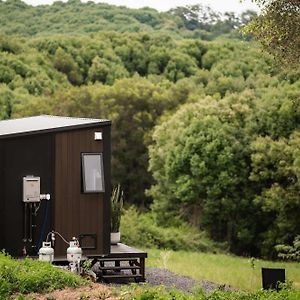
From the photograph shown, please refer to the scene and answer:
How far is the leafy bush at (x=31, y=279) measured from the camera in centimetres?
1065

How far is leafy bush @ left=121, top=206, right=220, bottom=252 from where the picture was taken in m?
26.8

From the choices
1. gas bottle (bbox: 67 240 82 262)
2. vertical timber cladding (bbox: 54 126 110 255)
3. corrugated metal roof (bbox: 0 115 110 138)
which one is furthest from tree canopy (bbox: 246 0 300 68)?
gas bottle (bbox: 67 240 82 262)

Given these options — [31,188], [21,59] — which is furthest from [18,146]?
[21,59]

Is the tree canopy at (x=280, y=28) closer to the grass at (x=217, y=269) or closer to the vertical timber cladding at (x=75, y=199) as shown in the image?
the vertical timber cladding at (x=75, y=199)

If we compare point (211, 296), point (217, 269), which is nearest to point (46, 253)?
point (211, 296)

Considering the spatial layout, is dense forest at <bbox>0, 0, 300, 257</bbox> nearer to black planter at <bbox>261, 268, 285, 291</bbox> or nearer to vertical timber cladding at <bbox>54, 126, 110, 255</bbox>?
vertical timber cladding at <bbox>54, 126, 110, 255</bbox>

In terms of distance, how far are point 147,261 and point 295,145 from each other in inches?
462

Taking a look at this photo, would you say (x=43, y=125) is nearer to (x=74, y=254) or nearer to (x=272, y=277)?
(x=74, y=254)

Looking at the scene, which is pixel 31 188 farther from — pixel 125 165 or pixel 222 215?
pixel 125 165

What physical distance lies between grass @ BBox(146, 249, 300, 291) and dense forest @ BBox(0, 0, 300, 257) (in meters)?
4.32

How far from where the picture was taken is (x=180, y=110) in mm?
37250

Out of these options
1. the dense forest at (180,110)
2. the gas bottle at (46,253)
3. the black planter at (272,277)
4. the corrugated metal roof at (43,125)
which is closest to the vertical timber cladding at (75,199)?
the corrugated metal roof at (43,125)

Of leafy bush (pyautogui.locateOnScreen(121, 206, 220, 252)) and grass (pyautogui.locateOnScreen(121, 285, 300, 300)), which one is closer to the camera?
grass (pyautogui.locateOnScreen(121, 285, 300, 300))

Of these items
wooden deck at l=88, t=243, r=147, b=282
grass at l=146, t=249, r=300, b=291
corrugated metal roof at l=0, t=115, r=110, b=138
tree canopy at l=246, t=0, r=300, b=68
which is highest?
tree canopy at l=246, t=0, r=300, b=68
